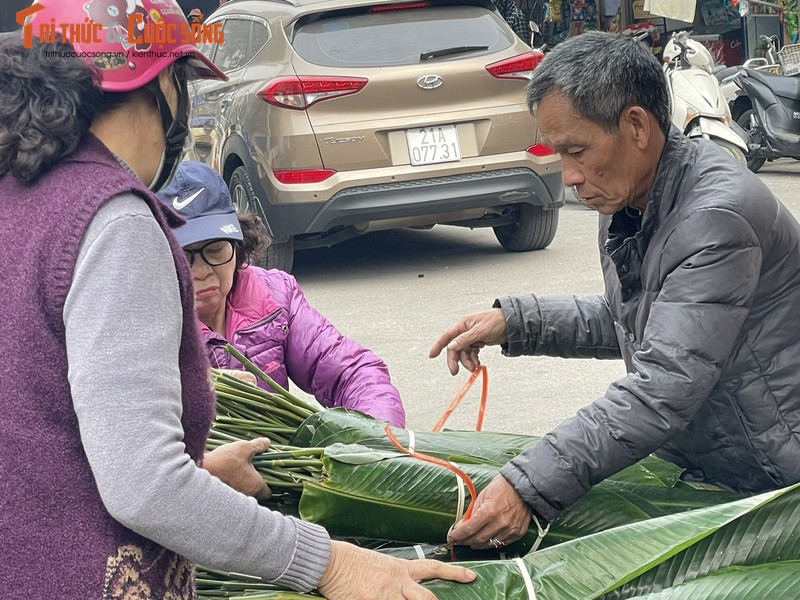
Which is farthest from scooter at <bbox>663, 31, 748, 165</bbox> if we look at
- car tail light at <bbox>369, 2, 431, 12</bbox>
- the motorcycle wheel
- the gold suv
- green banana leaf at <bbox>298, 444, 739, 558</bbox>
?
green banana leaf at <bbox>298, 444, 739, 558</bbox>

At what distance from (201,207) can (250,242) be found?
27 cm

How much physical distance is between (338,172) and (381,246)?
1.92 m

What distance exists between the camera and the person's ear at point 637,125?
7.41 ft

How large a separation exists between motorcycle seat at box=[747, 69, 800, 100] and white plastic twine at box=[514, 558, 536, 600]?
961 cm

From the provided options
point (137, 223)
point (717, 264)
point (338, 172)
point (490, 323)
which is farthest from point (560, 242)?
point (137, 223)

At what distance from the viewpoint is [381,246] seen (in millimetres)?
9164

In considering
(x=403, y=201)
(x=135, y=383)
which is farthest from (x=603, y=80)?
(x=403, y=201)

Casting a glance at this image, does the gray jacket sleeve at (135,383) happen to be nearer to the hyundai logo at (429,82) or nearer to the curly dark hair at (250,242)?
the curly dark hair at (250,242)

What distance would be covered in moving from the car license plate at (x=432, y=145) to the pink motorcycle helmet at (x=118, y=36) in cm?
562

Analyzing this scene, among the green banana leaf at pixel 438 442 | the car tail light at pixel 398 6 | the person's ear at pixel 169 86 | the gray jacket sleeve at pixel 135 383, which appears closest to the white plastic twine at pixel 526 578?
the green banana leaf at pixel 438 442

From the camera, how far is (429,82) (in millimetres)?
7332

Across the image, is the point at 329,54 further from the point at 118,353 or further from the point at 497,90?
the point at 118,353

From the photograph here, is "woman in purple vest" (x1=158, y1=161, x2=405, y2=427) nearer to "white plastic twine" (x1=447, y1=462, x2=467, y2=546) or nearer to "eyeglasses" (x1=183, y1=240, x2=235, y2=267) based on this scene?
"eyeglasses" (x1=183, y1=240, x2=235, y2=267)

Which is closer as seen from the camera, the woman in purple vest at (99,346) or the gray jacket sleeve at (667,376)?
the woman in purple vest at (99,346)
